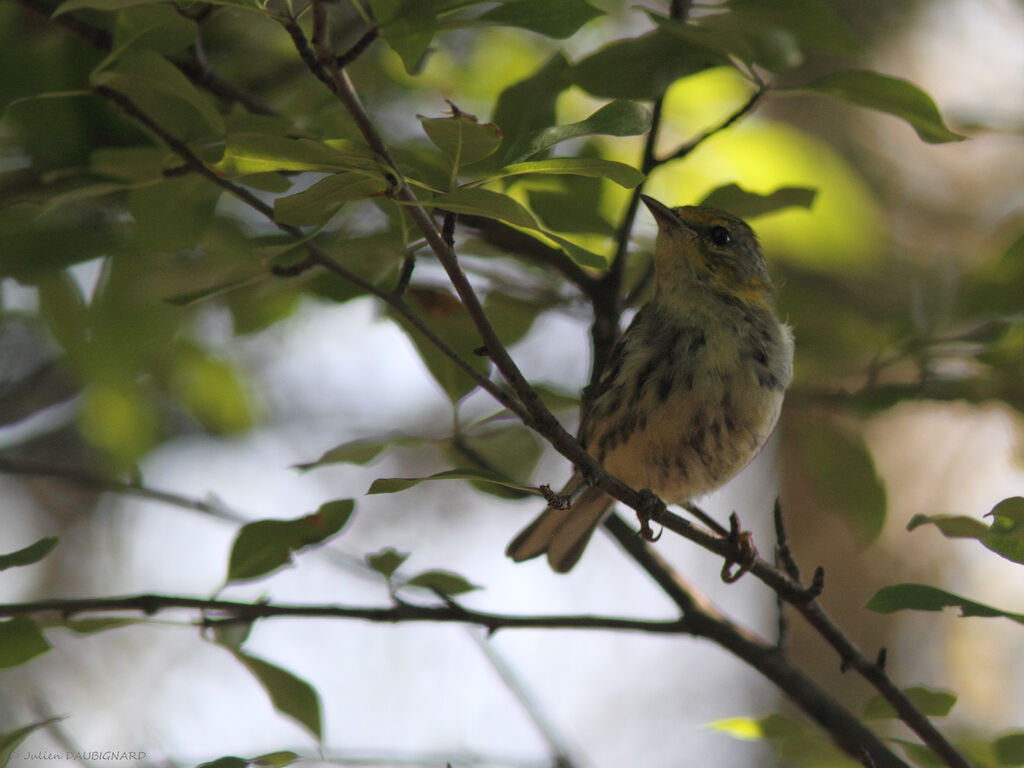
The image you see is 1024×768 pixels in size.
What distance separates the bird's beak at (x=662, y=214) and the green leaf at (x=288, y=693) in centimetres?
156

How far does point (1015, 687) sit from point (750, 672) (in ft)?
6.30

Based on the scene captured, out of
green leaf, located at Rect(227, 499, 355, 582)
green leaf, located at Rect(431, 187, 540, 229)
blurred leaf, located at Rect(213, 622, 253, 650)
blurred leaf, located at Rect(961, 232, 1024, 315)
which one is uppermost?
blurred leaf, located at Rect(961, 232, 1024, 315)

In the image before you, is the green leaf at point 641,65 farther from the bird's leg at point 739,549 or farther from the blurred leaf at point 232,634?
the blurred leaf at point 232,634

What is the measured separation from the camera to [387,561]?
7.50ft

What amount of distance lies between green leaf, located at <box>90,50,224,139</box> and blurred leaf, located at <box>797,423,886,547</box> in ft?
6.10

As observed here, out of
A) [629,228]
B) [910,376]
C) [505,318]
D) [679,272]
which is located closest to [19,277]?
[505,318]

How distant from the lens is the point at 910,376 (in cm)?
336

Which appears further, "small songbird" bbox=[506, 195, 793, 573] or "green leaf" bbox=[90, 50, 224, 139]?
"small songbird" bbox=[506, 195, 793, 573]

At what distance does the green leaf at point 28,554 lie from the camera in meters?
1.75

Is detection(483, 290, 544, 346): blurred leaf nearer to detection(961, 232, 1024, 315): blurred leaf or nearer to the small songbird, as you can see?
the small songbird

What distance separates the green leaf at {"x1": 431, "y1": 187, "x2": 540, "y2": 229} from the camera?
4.94 ft

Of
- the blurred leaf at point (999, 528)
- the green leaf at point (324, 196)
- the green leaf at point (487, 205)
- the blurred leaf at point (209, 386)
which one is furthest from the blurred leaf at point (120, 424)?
the blurred leaf at point (999, 528)

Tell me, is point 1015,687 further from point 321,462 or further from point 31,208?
point 31,208

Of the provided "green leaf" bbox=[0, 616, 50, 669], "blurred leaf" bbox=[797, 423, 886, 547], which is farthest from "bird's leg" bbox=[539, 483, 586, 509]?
"blurred leaf" bbox=[797, 423, 886, 547]
